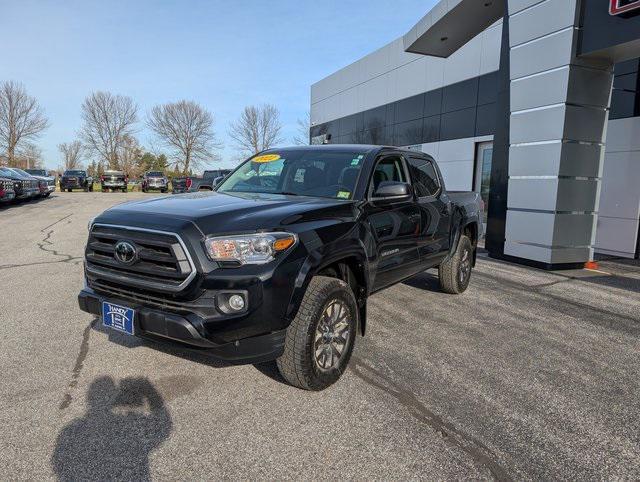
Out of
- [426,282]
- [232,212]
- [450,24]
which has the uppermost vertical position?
[450,24]

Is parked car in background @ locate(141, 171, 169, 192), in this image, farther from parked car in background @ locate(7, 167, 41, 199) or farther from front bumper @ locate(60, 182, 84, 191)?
parked car in background @ locate(7, 167, 41, 199)

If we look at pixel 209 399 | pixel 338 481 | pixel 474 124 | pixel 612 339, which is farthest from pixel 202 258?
pixel 474 124

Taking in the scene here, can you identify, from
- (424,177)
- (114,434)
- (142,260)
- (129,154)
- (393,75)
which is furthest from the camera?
(129,154)

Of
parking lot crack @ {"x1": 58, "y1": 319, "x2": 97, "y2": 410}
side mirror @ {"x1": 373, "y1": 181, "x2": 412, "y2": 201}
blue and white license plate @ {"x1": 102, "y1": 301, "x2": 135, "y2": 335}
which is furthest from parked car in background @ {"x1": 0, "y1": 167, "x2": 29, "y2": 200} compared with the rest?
side mirror @ {"x1": 373, "y1": 181, "x2": 412, "y2": 201}

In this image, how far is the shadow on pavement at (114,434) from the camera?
2.38m

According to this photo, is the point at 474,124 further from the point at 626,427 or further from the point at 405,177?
the point at 626,427

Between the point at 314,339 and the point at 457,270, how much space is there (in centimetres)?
355

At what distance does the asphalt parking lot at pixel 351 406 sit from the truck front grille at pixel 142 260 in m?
0.84

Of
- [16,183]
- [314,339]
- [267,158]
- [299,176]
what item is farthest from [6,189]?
[314,339]

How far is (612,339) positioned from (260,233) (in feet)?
13.4

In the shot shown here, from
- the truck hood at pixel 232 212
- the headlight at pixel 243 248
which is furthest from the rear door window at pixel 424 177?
the headlight at pixel 243 248

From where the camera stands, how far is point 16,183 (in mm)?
16766

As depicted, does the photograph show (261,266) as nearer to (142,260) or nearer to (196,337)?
(196,337)

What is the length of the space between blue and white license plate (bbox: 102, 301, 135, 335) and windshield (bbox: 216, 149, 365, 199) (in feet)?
5.76
